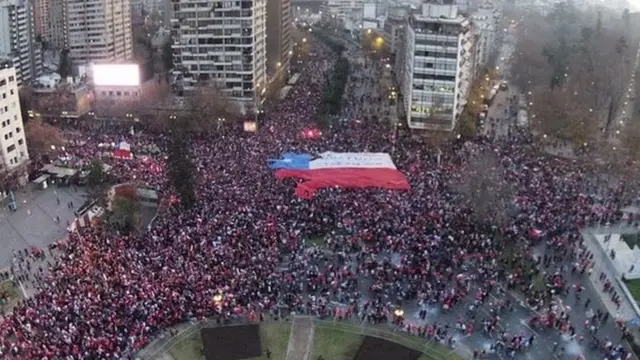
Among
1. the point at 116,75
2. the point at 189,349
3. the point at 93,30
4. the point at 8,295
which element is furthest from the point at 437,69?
the point at 93,30

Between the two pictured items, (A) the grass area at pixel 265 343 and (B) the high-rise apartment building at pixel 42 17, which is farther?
(B) the high-rise apartment building at pixel 42 17

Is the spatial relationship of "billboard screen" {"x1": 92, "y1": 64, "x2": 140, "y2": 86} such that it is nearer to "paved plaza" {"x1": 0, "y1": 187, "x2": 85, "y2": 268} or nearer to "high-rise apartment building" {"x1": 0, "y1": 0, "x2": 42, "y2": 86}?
"high-rise apartment building" {"x1": 0, "y1": 0, "x2": 42, "y2": 86}

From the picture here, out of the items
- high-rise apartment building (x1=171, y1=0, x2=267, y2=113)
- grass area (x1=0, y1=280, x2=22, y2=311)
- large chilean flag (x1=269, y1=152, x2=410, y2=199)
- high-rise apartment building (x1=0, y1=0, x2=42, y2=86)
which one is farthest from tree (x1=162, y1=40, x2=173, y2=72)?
grass area (x1=0, y1=280, x2=22, y2=311)

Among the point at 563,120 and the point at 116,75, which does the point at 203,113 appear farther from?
the point at 563,120

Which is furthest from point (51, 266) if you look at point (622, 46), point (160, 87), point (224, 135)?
point (622, 46)

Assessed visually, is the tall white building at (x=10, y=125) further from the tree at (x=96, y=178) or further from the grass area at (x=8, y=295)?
the grass area at (x=8, y=295)

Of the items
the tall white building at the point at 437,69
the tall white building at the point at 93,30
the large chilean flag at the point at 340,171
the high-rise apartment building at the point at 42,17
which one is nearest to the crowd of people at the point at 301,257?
the large chilean flag at the point at 340,171
